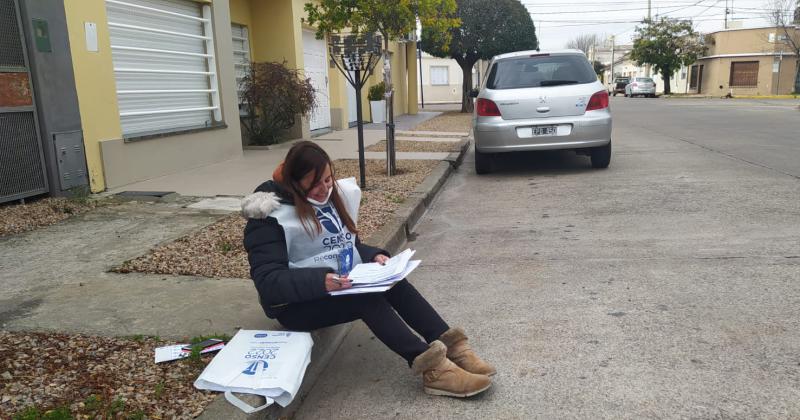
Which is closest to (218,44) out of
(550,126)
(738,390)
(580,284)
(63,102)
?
(63,102)

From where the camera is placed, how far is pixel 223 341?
3338 millimetres

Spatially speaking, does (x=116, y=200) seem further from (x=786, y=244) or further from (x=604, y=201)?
(x=786, y=244)

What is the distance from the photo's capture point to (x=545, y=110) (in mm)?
8508

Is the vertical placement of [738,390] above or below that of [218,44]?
below

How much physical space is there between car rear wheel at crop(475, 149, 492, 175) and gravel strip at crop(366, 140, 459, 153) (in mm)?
2363

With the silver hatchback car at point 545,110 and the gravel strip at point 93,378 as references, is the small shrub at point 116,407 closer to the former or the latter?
the gravel strip at point 93,378

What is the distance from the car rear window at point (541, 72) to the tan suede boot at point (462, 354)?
6253 mm

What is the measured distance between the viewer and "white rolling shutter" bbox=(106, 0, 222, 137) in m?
8.28

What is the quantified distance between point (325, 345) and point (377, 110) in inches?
680

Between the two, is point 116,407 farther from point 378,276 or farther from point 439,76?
point 439,76

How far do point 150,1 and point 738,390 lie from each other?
8.67 meters

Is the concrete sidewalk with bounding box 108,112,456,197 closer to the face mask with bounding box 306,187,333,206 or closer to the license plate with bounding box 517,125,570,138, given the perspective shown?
the license plate with bounding box 517,125,570,138

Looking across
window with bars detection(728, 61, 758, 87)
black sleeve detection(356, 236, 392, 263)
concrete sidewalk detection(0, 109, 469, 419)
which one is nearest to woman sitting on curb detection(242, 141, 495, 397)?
black sleeve detection(356, 236, 392, 263)

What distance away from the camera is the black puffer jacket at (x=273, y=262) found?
9.69ft
